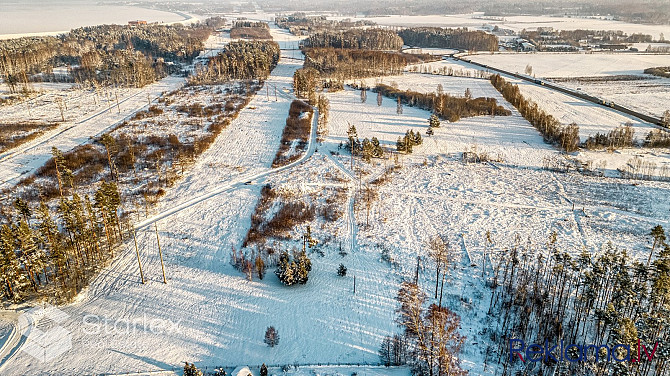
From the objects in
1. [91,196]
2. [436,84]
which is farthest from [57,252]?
[436,84]

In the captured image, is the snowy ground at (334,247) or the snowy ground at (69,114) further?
the snowy ground at (69,114)

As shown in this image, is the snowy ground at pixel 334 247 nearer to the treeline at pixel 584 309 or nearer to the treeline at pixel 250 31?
the treeline at pixel 584 309

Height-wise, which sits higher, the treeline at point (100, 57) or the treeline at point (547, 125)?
the treeline at point (100, 57)

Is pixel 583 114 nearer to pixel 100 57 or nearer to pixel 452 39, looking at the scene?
pixel 452 39

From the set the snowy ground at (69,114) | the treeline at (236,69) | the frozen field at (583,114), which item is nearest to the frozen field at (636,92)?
the frozen field at (583,114)

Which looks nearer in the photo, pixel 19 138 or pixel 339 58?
pixel 19 138

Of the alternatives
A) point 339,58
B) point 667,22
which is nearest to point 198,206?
point 339,58

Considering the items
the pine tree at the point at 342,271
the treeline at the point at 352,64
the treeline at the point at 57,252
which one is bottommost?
the pine tree at the point at 342,271

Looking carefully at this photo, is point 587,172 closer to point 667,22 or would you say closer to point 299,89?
point 299,89

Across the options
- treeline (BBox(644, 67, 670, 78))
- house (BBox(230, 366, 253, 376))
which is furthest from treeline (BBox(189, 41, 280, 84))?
treeline (BBox(644, 67, 670, 78))
